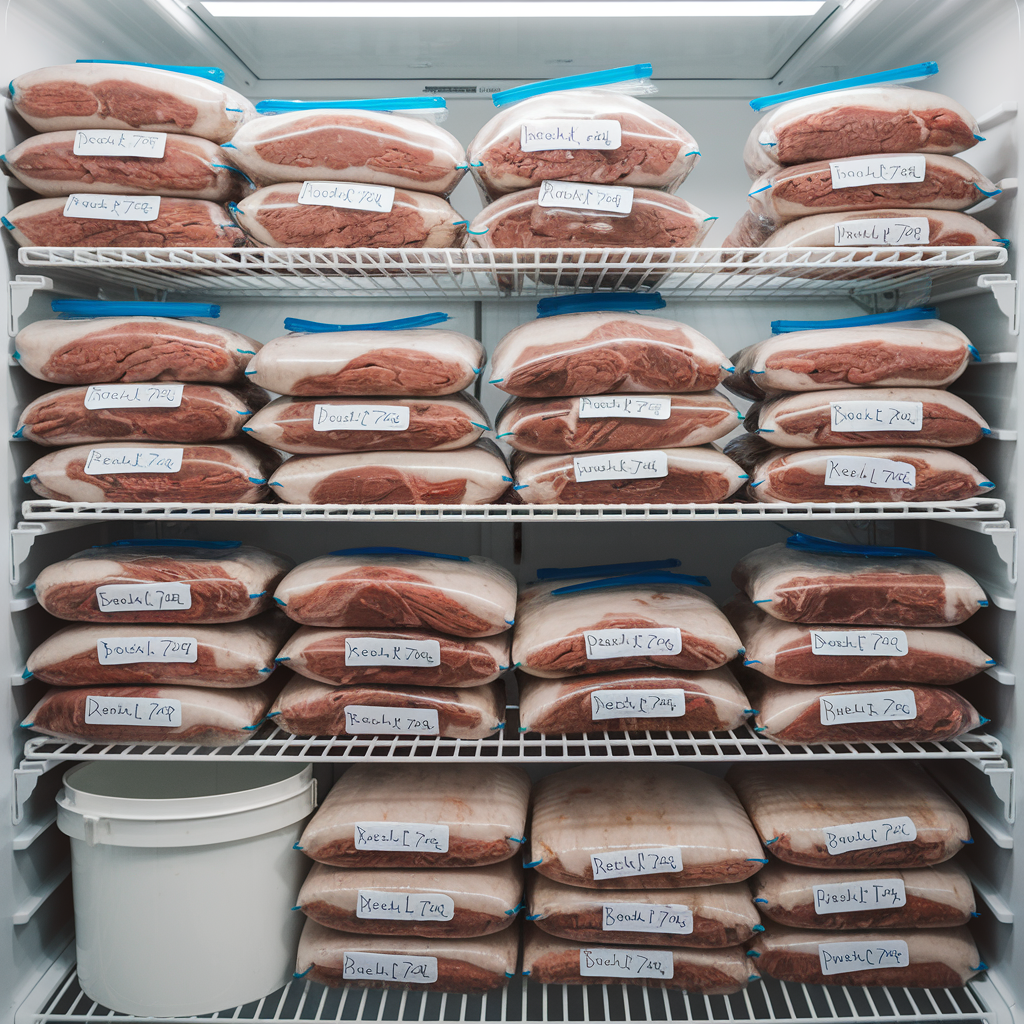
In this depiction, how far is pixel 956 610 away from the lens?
1.41 meters

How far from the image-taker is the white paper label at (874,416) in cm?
138

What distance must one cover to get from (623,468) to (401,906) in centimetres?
93

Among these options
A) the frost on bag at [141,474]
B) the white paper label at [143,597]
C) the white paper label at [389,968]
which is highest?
the frost on bag at [141,474]

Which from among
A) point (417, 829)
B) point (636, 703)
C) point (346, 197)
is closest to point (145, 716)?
point (417, 829)

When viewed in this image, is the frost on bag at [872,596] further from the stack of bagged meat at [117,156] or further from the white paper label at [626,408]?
the stack of bagged meat at [117,156]

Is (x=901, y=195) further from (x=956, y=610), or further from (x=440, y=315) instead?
(x=440, y=315)

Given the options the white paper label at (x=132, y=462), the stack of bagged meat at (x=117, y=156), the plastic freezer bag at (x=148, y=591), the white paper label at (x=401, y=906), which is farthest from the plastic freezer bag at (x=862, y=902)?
the stack of bagged meat at (x=117, y=156)

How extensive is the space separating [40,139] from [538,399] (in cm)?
107

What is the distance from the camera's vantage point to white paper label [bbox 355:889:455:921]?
4.53 feet

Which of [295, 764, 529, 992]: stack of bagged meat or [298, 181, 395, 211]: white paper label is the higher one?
[298, 181, 395, 211]: white paper label

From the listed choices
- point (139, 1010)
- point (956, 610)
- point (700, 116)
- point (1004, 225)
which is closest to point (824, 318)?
point (1004, 225)

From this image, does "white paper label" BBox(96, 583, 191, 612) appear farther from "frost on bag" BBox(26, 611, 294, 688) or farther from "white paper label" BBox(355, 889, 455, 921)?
"white paper label" BBox(355, 889, 455, 921)

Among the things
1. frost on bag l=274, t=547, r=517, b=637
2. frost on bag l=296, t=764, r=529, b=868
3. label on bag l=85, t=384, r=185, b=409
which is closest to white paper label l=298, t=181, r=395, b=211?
label on bag l=85, t=384, r=185, b=409

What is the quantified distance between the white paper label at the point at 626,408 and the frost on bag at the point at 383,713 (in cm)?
→ 61
